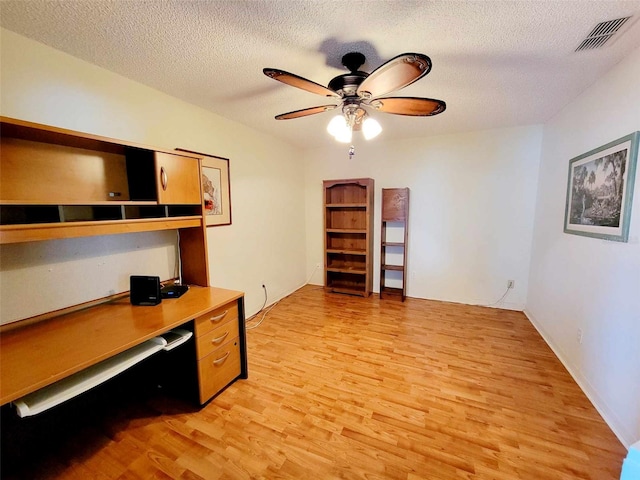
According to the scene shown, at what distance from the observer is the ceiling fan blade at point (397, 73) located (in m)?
1.10

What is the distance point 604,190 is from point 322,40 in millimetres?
2176

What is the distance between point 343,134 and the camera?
6.10 ft

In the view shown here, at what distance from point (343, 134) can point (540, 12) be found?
114cm

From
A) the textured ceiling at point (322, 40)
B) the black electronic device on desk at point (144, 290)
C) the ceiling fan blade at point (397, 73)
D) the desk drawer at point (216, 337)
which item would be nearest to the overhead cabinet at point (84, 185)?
the black electronic device on desk at point (144, 290)

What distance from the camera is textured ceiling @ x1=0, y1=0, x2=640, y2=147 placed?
4.11 ft

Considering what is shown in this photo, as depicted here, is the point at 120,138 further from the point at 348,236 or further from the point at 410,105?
the point at 348,236

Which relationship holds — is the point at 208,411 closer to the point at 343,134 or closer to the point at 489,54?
the point at 343,134

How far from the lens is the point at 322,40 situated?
1491 millimetres

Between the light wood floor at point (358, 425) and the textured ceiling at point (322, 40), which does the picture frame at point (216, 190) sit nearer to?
the textured ceiling at point (322, 40)

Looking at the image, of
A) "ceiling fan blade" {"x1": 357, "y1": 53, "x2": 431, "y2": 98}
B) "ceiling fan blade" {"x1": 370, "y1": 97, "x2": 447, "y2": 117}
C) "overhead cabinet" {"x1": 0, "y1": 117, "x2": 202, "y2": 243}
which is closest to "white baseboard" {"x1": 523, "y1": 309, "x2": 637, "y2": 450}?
"ceiling fan blade" {"x1": 370, "y1": 97, "x2": 447, "y2": 117}

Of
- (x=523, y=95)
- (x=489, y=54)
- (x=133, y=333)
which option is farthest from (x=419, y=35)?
(x=133, y=333)

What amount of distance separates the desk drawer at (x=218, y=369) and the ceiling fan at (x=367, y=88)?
1.80 meters

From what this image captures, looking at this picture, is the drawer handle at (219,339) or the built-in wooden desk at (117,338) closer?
the built-in wooden desk at (117,338)

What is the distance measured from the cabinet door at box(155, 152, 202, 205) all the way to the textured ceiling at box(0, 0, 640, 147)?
62 centimetres
